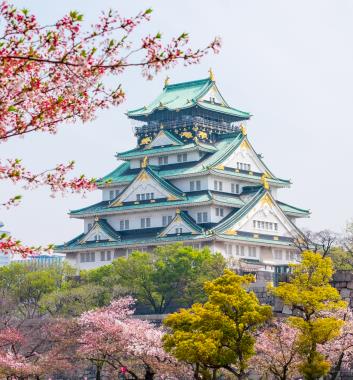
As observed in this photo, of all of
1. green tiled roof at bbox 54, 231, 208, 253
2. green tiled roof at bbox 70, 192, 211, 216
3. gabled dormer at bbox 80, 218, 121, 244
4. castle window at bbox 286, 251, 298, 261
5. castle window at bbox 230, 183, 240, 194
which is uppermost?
castle window at bbox 230, 183, 240, 194

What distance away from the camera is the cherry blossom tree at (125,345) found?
47.0 m

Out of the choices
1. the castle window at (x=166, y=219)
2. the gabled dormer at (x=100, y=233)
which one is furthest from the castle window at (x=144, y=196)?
the gabled dormer at (x=100, y=233)

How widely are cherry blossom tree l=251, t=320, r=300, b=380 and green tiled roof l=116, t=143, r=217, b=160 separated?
61765 mm

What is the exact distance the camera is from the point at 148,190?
4006 inches

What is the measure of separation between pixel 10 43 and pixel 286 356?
23.7 m

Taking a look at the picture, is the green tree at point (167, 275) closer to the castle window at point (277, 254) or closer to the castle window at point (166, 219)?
the castle window at point (166, 219)

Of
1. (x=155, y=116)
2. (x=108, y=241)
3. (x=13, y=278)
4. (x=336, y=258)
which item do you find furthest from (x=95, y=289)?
(x=155, y=116)

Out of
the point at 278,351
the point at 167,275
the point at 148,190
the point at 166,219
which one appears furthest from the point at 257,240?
the point at 278,351

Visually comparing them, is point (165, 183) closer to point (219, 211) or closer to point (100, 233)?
point (219, 211)

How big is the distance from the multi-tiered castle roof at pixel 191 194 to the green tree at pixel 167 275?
41.5 feet

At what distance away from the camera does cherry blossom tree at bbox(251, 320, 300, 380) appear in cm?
3638

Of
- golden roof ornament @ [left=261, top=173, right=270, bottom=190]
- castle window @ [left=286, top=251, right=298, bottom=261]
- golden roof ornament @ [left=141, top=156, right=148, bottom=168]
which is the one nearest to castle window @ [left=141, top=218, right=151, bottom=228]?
golden roof ornament @ [left=141, top=156, right=148, bottom=168]

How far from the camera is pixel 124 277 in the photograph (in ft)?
263

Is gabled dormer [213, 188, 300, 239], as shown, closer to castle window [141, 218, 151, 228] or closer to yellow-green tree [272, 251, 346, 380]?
castle window [141, 218, 151, 228]
